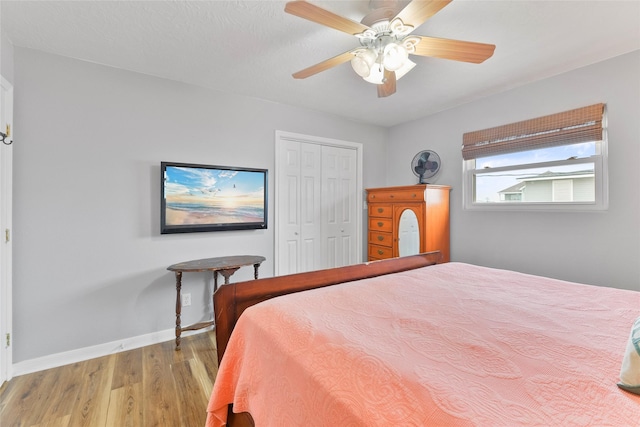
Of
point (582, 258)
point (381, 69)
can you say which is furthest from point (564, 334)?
point (582, 258)

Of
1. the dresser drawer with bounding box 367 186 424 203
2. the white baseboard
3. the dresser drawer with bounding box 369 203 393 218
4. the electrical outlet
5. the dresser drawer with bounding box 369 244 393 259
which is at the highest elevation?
the dresser drawer with bounding box 367 186 424 203

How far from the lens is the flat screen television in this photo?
251cm

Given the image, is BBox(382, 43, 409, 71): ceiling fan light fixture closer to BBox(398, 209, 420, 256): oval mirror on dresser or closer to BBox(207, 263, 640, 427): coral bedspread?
BBox(207, 263, 640, 427): coral bedspread

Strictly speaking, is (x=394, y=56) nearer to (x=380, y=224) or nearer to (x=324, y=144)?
(x=324, y=144)

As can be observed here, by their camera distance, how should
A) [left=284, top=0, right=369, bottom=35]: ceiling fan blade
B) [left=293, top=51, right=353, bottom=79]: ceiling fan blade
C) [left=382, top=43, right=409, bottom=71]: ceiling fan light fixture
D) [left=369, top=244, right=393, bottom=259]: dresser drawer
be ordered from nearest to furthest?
[left=284, top=0, right=369, bottom=35]: ceiling fan blade, [left=382, top=43, right=409, bottom=71]: ceiling fan light fixture, [left=293, top=51, right=353, bottom=79]: ceiling fan blade, [left=369, top=244, right=393, bottom=259]: dresser drawer

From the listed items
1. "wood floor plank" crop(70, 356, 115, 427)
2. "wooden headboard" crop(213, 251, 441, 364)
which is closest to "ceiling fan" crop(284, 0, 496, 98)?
"wooden headboard" crop(213, 251, 441, 364)

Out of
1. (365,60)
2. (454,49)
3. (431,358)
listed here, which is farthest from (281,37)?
(431,358)

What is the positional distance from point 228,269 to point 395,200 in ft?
6.94

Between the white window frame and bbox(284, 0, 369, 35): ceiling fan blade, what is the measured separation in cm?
229

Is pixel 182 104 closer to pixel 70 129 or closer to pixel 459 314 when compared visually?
pixel 70 129

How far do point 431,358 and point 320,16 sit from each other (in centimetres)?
154

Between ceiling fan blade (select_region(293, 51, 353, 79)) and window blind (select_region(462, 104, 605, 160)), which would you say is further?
window blind (select_region(462, 104, 605, 160))

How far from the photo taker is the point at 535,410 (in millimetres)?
626

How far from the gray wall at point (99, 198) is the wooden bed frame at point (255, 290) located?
1510 mm
